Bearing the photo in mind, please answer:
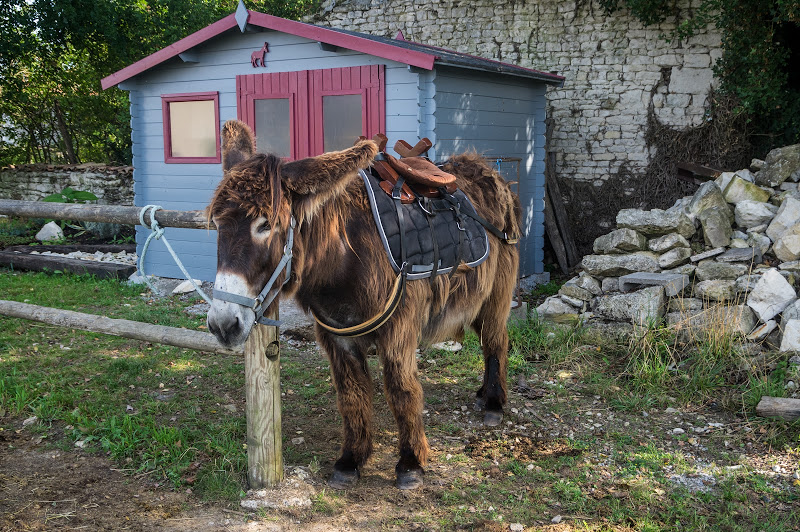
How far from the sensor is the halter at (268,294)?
260 cm

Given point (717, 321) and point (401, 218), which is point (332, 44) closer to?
point (401, 218)

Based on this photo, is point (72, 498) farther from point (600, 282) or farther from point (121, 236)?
point (121, 236)

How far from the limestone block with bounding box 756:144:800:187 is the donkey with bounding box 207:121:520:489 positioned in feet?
13.5

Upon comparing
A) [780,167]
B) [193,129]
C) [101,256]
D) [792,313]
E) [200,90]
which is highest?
[200,90]

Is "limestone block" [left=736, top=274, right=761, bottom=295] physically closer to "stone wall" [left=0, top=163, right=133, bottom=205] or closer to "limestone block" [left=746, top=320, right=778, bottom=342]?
"limestone block" [left=746, top=320, right=778, bottom=342]

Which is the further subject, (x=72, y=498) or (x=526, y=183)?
(x=526, y=183)

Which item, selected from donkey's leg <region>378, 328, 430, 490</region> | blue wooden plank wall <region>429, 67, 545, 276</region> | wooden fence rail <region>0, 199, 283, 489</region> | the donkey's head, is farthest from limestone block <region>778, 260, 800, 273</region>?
wooden fence rail <region>0, 199, 283, 489</region>

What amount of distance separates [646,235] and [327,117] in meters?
3.99

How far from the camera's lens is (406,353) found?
3.37 metres

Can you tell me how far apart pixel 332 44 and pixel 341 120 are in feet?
2.88

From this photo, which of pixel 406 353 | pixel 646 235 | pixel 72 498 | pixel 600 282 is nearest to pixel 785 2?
pixel 646 235

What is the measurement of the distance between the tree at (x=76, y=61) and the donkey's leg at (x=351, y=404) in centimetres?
1267

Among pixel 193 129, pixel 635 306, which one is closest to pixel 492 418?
pixel 635 306

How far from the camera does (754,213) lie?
21.0 ft
